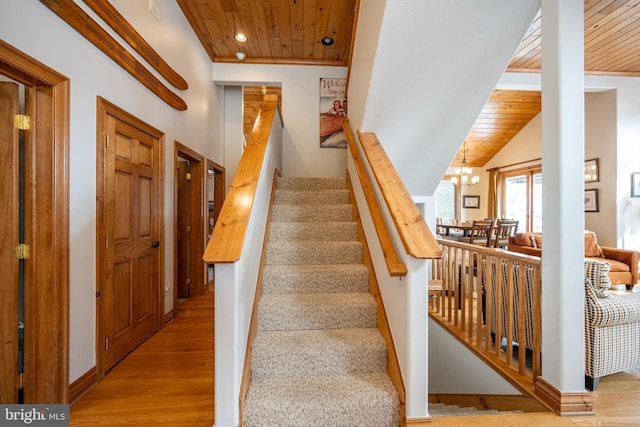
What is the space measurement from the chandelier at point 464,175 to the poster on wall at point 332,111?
3647 mm

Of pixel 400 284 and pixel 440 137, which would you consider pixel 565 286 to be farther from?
pixel 440 137

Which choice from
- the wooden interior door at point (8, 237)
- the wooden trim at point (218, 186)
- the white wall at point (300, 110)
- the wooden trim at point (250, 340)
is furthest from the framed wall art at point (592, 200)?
the wooden interior door at point (8, 237)

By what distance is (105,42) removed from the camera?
6.30ft

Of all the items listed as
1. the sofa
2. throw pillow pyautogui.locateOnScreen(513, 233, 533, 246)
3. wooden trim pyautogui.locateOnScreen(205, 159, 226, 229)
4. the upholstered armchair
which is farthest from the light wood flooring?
throw pillow pyautogui.locateOnScreen(513, 233, 533, 246)

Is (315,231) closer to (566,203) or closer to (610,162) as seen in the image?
(566,203)

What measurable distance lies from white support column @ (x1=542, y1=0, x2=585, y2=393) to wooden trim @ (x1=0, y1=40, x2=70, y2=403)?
287 cm

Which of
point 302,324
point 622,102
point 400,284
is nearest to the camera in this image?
point 400,284

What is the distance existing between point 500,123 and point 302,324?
7.17 m

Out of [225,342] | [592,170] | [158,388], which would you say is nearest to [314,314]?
[225,342]

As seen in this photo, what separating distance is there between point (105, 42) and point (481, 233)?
5.96 metres

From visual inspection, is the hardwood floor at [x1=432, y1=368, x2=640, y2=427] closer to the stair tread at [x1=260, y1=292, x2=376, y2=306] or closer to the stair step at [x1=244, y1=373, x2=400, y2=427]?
the stair step at [x1=244, y1=373, x2=400, y2=427]

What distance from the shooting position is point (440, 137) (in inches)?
113

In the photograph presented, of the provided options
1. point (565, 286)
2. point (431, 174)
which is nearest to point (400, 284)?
point (565, 286)

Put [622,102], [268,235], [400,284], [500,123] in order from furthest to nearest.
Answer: [500,123], [622,102], [268,235], [400,284]
